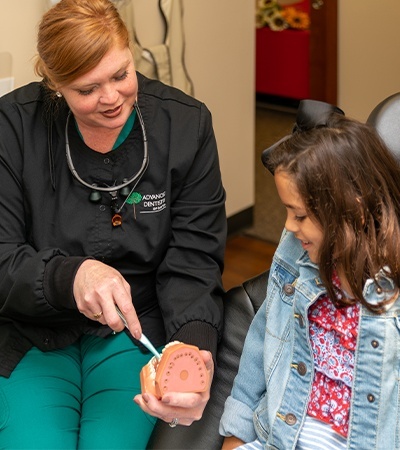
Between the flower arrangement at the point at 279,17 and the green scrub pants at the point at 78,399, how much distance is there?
12.3ft

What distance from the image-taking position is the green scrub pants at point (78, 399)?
1699 mm

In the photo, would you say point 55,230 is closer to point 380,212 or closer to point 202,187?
point 202,187

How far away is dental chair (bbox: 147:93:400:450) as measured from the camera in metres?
1.62

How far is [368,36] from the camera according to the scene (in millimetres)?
4461

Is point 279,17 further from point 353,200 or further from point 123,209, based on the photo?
point 353,200

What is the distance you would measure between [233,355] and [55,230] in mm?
476

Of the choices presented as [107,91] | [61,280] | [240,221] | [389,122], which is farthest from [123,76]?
[240,221]

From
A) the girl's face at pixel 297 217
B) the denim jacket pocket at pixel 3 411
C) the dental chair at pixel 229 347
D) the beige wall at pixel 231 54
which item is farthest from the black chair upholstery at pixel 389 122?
the beige wall at pixel 231 54

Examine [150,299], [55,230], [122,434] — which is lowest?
[122,434]

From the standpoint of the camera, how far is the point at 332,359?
5.14 feet

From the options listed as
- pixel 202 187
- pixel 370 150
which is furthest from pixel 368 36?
pixel 370 150

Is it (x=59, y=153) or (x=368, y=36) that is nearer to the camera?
(x=59, y=153)

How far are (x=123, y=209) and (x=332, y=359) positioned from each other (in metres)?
0.59

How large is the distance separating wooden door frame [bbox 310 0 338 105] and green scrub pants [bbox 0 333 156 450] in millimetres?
3109
